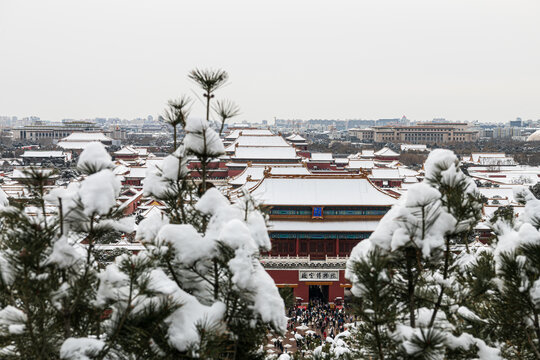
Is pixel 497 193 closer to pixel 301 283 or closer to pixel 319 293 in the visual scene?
pixel 319 293

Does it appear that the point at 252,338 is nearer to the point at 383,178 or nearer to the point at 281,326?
the point at 281,326

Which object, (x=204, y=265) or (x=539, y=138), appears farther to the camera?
(x=539, y=138)

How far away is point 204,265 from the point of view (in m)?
Result: 4.25

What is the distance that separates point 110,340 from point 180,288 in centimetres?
67

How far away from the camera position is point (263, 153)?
40.4 meters

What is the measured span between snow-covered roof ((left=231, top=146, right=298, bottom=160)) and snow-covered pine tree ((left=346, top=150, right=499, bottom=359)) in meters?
35.4

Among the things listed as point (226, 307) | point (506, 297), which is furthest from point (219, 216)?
point (506, 297)

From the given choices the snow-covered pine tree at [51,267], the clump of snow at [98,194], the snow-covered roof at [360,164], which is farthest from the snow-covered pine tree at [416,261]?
the snow-covered roof at [360,164]

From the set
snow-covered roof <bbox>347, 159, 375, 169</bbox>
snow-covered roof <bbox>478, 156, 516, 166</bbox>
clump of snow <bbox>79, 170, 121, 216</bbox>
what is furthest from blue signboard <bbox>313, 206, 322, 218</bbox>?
snow-covered roof <bbox>478, 156, 516, 166</bbox>

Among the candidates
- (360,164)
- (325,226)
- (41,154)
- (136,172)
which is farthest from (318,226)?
(41,154)

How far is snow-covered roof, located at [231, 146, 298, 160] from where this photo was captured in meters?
40.0

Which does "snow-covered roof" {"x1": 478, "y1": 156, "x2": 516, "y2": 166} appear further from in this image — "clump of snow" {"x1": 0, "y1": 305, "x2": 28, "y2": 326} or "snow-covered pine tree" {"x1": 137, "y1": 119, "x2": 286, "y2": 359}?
"clump of snow" {"x1": 0, "y1": 305, "x2": 28, "y2": 326}

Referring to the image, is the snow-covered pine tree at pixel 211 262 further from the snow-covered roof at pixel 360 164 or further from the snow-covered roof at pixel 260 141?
the snow-covered roof at pixel 360 164

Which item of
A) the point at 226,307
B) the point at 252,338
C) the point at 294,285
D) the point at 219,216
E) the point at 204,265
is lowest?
the point at 294,285
